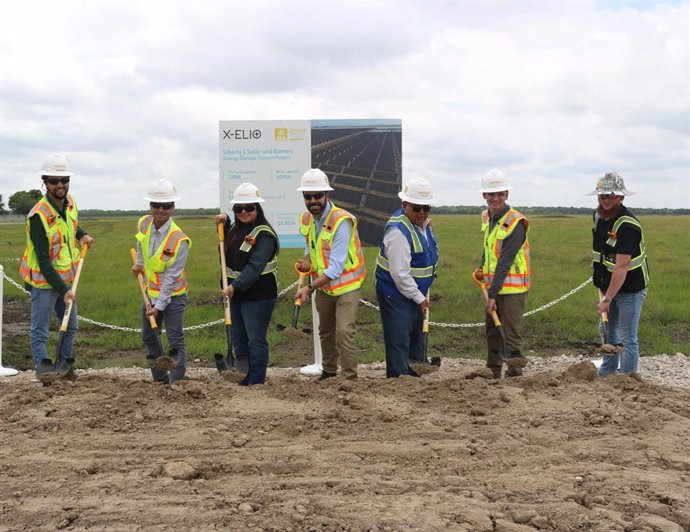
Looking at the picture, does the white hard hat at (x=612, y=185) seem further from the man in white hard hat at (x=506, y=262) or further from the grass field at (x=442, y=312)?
the grass field at (x=442, y=312)

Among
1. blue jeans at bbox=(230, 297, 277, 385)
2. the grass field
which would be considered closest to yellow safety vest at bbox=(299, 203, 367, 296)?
blue jeans at bbox=(230, 297, 277, 385)

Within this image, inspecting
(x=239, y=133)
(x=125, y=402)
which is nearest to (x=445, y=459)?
(x=125, y=402)

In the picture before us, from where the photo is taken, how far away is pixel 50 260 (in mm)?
7219

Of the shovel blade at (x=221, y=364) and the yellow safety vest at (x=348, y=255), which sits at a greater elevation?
the yellow safety vest at (x=348, y=255)

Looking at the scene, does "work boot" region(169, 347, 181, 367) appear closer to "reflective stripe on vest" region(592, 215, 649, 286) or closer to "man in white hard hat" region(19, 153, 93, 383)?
"man in white hard hat" region(19, 153, 93, 383)

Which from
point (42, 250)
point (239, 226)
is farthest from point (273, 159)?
point (42, 250)

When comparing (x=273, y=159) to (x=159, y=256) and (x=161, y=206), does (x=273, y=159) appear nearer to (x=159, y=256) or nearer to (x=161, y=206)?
(x=161, y=206)

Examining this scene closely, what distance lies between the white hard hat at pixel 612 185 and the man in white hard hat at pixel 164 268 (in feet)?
12.0

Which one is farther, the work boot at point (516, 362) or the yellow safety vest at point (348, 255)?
the work boot at point (516, 362)

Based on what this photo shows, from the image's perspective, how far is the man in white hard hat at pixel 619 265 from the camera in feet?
→ 22.8

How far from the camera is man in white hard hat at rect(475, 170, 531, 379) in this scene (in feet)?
23.8

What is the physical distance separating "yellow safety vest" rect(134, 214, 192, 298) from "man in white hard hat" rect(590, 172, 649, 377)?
12.0 ft

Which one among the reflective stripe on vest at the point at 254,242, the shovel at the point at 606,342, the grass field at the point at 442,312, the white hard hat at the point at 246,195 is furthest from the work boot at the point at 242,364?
the shovel at the point at 606,342

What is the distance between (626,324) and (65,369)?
498 cm
